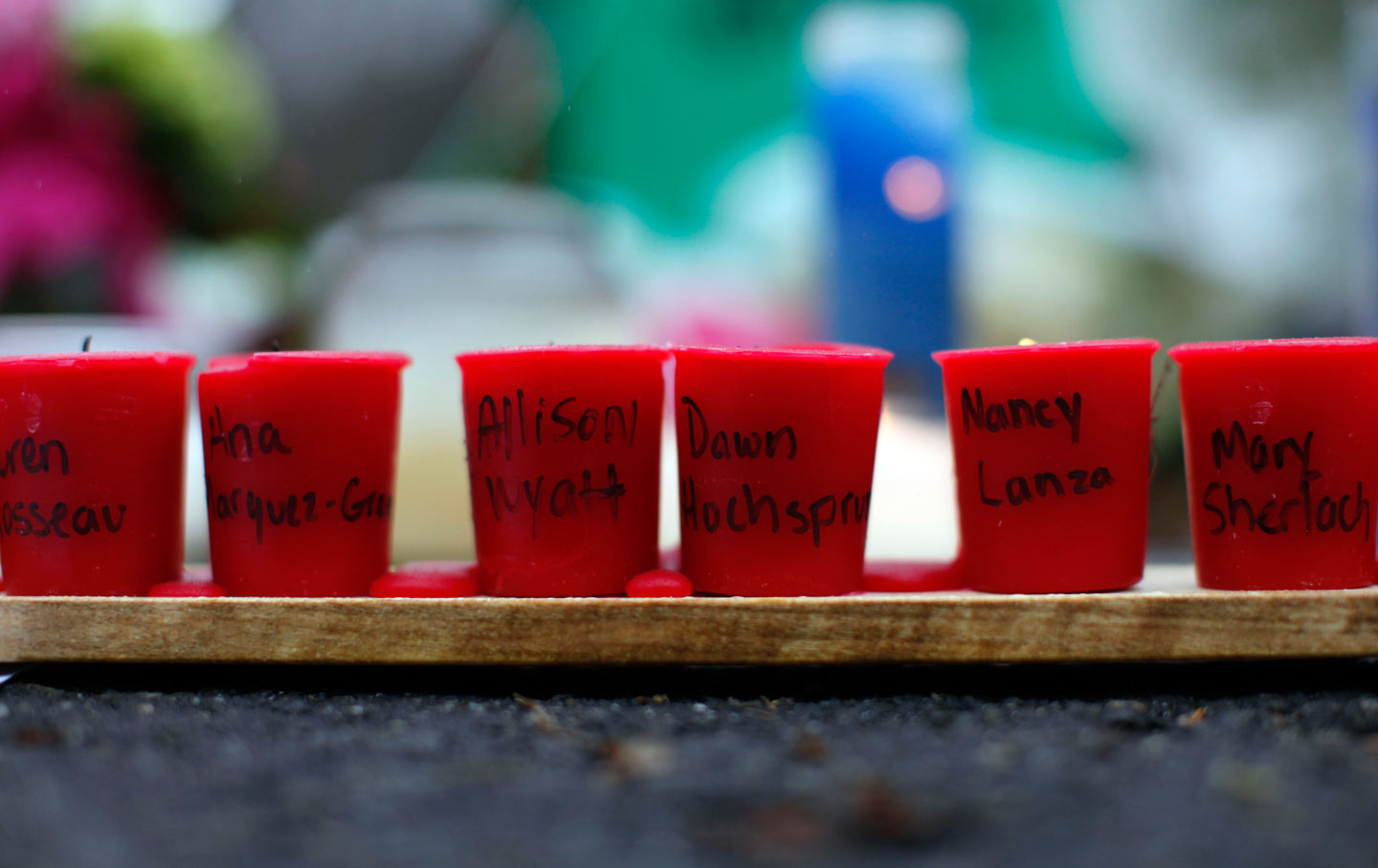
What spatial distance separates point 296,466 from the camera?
62cm

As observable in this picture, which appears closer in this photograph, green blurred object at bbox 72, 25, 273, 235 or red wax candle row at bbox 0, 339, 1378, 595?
red wax candle row at bbox 0, 339, 1378, 595

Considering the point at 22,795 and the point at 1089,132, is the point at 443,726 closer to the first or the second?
the point at 22,795

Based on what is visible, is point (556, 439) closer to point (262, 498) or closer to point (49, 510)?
point (262, 498)

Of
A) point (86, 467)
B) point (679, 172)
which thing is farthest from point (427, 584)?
point (679, 172)

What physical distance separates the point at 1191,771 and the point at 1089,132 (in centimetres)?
123

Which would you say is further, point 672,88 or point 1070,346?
point 672,88

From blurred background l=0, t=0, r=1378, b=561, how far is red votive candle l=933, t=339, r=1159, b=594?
1.61 feet

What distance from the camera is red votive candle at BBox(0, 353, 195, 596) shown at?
2.03 feet

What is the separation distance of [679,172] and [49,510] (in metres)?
0.95

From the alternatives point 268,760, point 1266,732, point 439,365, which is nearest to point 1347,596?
point 1266,732

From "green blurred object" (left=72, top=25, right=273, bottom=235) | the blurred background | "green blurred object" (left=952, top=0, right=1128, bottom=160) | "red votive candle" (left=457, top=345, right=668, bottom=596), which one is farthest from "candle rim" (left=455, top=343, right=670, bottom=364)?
"green blurred object" (left=952, top=0, right=1128, bottom=160)

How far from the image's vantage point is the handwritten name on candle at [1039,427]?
1.97ft

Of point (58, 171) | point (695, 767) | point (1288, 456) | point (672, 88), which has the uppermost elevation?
point (672, 88)

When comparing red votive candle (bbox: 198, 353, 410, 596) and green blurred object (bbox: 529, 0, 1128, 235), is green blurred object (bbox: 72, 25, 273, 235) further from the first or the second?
red votive candle (bbox: 198, 353, 410, 596)
